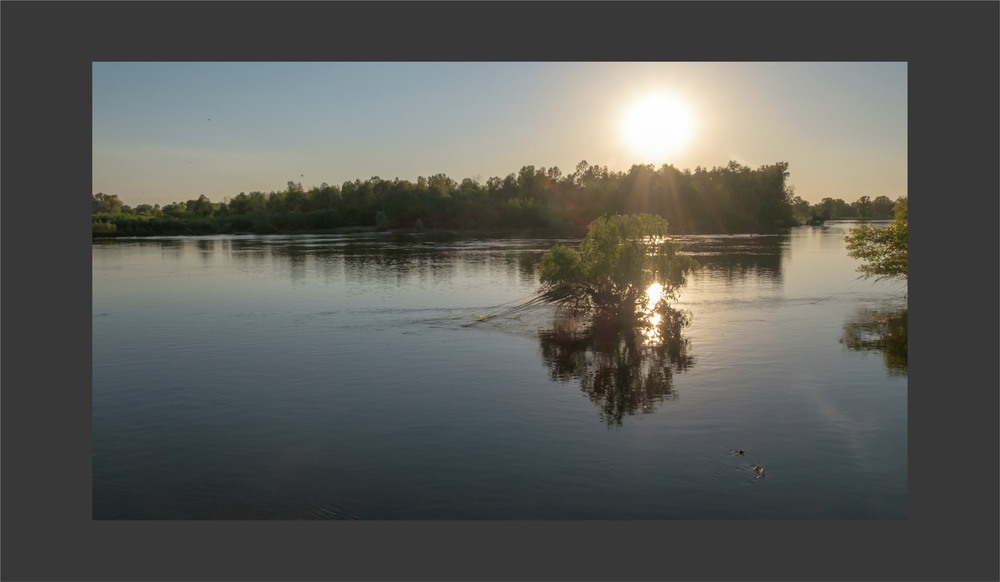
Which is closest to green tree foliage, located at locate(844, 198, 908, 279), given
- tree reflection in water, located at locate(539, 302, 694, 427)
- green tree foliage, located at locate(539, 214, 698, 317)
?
tree reflection in water, located at locate(539, 302, 694, 427)

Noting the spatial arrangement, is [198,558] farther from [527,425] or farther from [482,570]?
[527,425]

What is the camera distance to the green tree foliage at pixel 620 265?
33.2 m

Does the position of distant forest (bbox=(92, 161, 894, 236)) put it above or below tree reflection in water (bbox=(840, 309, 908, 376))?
above

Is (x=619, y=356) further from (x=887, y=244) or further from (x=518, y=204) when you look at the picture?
(x=518, y=204)

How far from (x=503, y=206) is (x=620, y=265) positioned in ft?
321

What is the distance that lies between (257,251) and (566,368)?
6326cm

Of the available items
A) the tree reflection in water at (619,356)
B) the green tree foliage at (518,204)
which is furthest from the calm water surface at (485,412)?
the green tree foliage at (518,204)

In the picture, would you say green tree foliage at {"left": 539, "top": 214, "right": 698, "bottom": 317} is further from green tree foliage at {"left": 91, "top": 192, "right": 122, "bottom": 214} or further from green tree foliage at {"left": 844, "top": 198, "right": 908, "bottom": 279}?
green tree foliage at {"left": 91, "top": 192, "right": 122, "bottom": 214}

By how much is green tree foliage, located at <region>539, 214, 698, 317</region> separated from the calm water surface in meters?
2.13

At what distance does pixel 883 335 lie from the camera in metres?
33.2

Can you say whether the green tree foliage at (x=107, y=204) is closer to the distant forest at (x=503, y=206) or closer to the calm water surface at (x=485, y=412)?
the distant forest at (x=503, y=206)

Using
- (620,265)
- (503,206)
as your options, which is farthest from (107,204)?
(620,265)

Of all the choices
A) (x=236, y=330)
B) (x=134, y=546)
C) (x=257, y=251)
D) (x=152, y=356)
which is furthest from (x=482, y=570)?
(x=257, y=251)

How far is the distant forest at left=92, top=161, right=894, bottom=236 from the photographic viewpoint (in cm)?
12525
